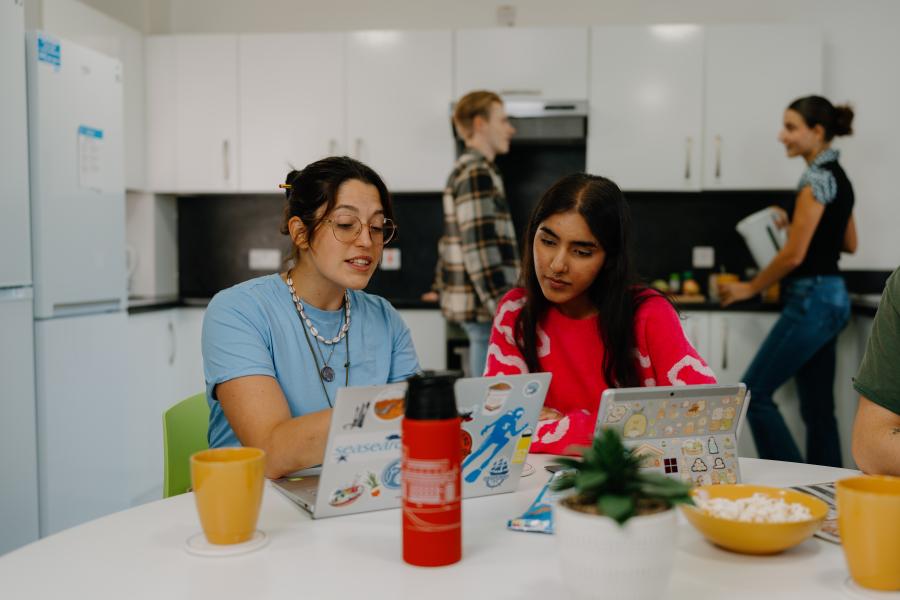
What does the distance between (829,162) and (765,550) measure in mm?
2559

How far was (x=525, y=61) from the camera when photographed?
3.65 metres

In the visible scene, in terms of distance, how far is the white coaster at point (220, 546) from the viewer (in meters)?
0.88

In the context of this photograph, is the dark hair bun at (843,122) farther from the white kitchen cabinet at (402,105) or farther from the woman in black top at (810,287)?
the white kitchen cabinet at (402,105)

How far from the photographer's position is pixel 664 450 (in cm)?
108

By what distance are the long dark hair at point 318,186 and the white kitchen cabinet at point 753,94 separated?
2477mm

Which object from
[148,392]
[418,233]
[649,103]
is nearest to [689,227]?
[649,103]

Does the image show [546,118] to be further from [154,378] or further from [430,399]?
[430,399]

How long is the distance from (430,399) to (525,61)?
310cm

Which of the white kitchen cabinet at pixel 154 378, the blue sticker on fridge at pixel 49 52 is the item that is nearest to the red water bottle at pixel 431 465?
the blue sticker on fridge at pixel 49 52

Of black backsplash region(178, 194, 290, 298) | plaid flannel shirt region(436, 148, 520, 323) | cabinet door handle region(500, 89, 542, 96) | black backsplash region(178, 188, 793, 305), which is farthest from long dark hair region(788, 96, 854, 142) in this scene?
black backsplash region(178, 194, 290, 298)

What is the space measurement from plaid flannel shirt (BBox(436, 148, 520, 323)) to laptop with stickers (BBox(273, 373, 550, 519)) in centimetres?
187

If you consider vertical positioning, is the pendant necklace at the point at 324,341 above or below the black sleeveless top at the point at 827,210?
below

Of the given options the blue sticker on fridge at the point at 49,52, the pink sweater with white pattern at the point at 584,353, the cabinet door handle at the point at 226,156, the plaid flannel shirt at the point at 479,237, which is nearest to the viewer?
the pink sweater with white pattern at the point at 584,353

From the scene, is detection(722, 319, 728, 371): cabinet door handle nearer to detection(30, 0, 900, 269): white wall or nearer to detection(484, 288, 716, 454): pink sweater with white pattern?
detection(30, 0, 900, 269): white wall
